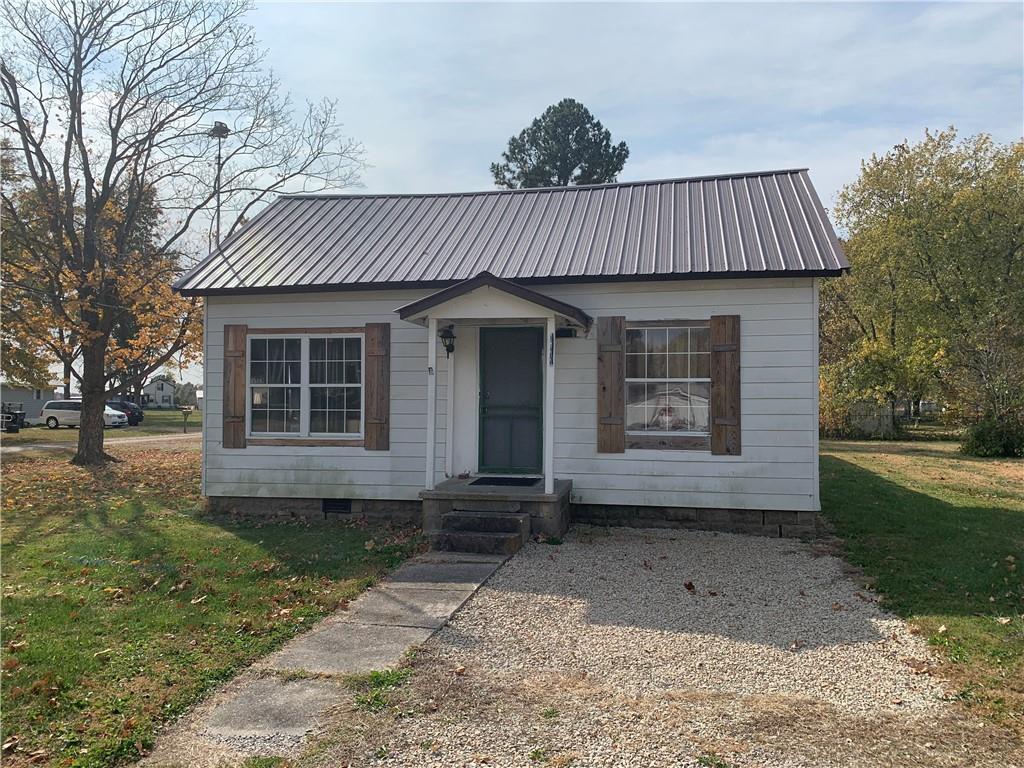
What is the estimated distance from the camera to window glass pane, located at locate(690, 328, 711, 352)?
31.1 feet

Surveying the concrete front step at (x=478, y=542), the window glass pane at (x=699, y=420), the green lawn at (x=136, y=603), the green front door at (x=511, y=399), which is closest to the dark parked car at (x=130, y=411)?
the green lawn at (x=136, y=603)

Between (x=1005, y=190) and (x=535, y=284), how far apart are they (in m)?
24.1

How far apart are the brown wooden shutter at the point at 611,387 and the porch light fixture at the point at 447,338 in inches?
77.5

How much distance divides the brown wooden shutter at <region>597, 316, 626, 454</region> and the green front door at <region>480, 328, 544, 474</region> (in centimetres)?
94

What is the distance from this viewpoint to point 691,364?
9.55 meters

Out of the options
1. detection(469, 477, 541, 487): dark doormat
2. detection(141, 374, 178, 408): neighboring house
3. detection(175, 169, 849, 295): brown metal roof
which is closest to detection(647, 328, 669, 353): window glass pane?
detection(175, 169, 849, 295): brown metal roof

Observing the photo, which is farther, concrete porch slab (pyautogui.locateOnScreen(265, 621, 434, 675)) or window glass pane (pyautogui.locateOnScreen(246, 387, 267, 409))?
window glass pane (pyautogui.locateOnScreen(246, 387, 267, 409))

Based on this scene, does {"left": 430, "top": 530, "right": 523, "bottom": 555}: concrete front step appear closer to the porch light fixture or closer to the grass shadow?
the porch light fixture

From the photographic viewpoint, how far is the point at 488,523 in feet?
28.3

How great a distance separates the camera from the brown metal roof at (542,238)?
970 cm

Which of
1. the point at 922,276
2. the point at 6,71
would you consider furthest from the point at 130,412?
the point at 922,276

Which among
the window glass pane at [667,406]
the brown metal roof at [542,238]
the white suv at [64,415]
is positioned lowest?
the white suv at [64,415]

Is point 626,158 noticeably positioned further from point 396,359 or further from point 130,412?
point 396,359

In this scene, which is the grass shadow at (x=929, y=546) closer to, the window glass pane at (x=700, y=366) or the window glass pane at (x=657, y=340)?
the window glass pane at (x=700, y=366)
